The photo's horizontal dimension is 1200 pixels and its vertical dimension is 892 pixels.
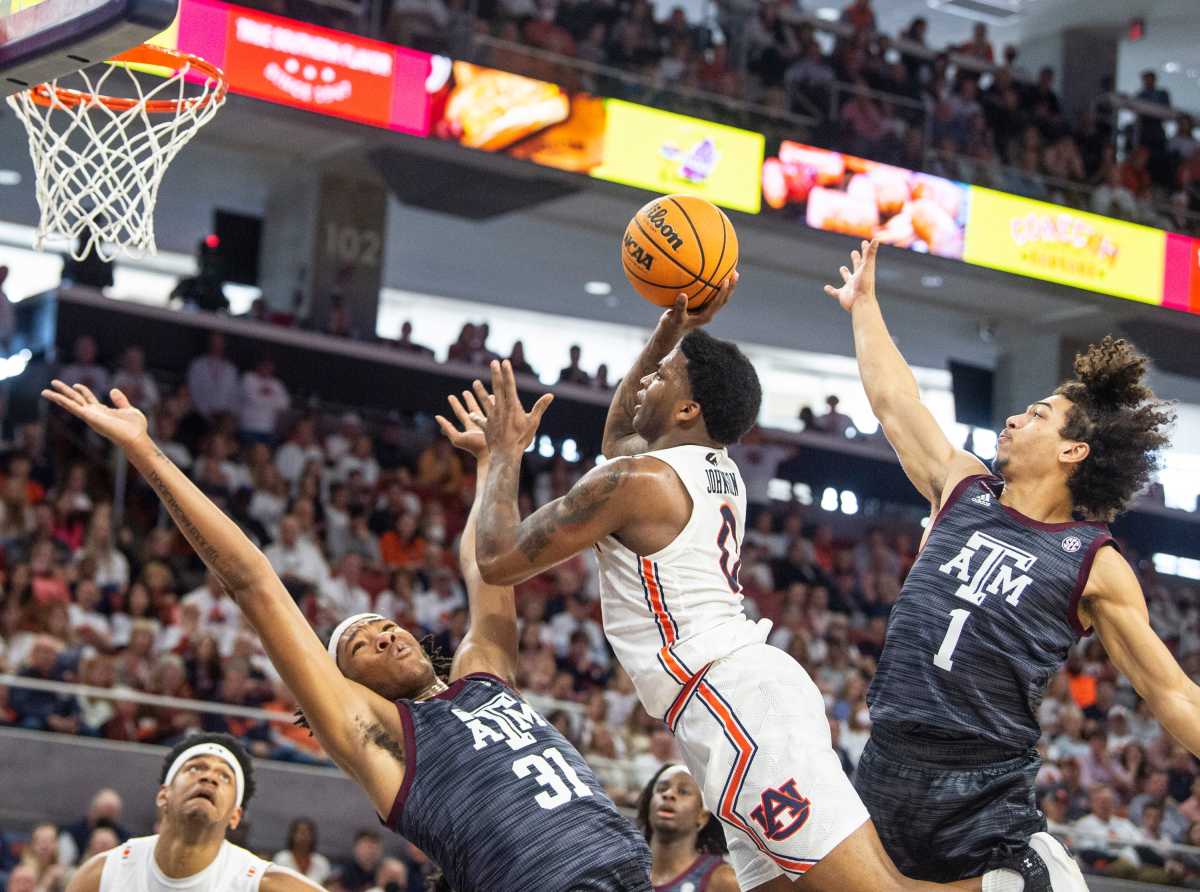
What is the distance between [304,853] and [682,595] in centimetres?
639

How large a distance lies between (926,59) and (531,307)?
241 inches

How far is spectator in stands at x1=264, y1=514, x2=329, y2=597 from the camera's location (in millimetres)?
12281

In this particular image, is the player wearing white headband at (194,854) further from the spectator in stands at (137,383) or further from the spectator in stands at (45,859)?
the spectator in stands at (137,383)

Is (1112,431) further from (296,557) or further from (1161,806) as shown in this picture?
(1161,806)

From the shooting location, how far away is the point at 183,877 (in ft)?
18.6

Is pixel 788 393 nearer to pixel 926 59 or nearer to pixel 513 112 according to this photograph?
pixel 926 59

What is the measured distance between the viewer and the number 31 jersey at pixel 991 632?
168 inches

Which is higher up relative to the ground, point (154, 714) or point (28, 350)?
point (28, 350)

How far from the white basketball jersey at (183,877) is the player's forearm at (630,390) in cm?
204

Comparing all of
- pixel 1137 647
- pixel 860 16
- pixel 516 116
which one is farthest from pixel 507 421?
pixel 860 16

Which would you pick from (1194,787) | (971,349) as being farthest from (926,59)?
(1194,787)

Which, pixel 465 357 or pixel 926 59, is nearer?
pixel 465 357

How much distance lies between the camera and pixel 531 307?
2194cm

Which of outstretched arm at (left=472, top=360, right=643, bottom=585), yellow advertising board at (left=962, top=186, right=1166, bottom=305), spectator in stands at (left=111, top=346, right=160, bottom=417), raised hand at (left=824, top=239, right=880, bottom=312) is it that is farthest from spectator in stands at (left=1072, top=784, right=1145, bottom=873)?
outstretched arm at (left=472, top=360, right=643, bottom=585)
